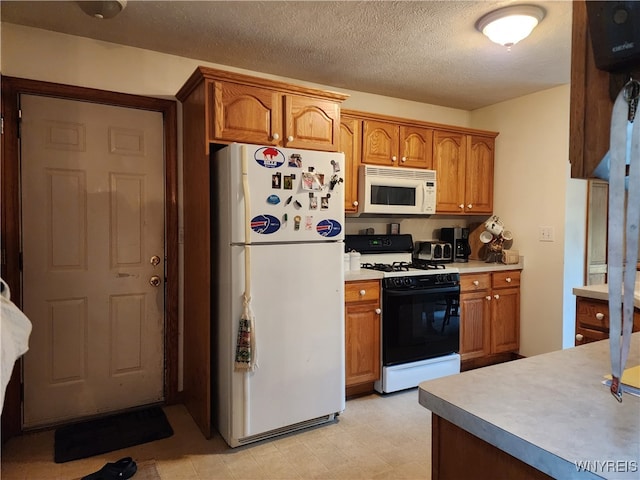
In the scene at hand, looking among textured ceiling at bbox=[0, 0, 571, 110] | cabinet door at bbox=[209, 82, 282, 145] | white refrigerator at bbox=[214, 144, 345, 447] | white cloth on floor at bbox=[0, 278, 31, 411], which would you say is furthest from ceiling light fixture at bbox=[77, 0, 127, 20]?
white cloth on floor at bbox=[0, 278, 31, 411]

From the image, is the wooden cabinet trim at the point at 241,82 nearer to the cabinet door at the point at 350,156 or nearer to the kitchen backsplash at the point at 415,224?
the cabinet door at the point at 350,156

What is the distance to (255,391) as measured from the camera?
91.4 inches

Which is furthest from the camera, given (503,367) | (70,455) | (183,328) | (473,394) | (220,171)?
(183,328)

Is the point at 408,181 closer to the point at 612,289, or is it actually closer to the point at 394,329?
the point at 394,329

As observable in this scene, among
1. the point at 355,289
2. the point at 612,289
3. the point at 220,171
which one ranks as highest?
the point at 220,171

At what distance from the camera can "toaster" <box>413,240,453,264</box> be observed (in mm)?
A: 3779

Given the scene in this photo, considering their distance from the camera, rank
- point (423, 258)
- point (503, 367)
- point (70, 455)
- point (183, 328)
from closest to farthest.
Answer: point (503, 367), point (70, 455), point (183, 328), point (423, 258)

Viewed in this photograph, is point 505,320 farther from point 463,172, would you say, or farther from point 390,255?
point 463,172

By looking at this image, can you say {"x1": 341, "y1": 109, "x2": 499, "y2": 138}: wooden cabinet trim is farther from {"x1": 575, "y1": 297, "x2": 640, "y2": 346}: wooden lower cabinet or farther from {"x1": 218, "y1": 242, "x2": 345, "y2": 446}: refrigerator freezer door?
{"x1": 575, "y1": 297, "x2": 640, "y2": 346}: wooden lower cabinet

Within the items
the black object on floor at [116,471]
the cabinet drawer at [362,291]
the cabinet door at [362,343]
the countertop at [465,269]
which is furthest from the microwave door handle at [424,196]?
the black object on floor at [116,471]

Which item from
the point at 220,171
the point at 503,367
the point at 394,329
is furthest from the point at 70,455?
the point at 503,367

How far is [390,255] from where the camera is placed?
11.9 feet

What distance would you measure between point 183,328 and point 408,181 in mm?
2098

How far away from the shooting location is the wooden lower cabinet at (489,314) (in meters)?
3.43
